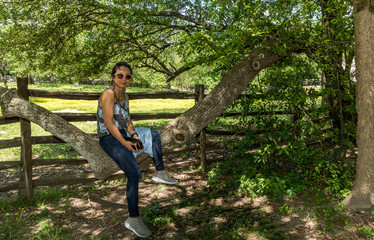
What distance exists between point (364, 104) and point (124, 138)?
3366 mm

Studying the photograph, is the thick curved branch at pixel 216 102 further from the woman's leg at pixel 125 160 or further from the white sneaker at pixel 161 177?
the woman's leg at pixel 125 160

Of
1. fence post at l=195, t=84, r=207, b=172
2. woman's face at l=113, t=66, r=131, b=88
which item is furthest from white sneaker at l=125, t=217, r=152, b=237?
fence post at l=195, t=84, r=207, b=172

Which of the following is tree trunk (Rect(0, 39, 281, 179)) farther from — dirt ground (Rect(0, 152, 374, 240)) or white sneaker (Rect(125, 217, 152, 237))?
dirt ground (Rect(0, 152, 374, 240))

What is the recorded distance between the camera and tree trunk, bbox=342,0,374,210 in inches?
136

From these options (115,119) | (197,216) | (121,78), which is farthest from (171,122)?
(197,216)

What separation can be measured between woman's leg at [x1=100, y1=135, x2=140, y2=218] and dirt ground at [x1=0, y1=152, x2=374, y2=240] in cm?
86

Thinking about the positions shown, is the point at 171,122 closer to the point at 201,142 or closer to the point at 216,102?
the point at 216,102

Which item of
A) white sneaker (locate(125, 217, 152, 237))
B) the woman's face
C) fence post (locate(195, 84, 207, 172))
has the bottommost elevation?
white sneaker (locate(125, 217, 152, 237))

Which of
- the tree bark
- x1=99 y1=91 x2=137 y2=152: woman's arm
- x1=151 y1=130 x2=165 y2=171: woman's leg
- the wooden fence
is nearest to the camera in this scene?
x1=99 y1=91 x2=137 y2=152: woman's arm

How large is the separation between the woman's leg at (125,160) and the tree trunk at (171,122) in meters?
0.21

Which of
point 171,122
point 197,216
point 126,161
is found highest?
point 171,122

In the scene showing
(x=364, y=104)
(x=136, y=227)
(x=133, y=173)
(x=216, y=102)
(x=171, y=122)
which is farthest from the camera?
(x=216, y=102)

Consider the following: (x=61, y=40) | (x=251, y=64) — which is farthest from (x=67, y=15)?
(x=251, y=64)

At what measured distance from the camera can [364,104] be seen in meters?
3.64
